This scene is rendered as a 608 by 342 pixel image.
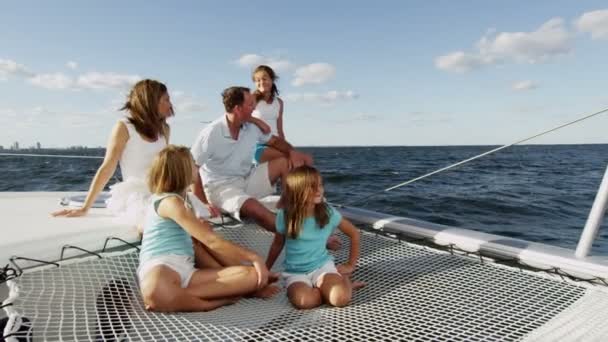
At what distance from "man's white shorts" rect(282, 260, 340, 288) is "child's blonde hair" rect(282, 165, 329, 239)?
213mm

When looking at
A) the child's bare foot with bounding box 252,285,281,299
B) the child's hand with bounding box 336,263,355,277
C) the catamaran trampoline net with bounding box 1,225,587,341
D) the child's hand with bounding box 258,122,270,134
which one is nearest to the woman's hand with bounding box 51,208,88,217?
the catamaran trampoline net with bounding box 1,225,587,341

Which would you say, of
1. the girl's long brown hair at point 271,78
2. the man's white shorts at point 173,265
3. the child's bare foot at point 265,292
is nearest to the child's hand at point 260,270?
the child's bare foot at point 265,292

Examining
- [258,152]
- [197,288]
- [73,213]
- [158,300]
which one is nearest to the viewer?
[158,300]

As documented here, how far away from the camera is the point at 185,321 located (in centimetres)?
193

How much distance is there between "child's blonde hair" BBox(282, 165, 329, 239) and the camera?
2.30 m

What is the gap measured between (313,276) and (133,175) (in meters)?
1.54

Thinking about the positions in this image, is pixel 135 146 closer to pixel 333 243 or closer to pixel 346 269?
pixel 333 243

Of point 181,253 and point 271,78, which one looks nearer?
point 181,253

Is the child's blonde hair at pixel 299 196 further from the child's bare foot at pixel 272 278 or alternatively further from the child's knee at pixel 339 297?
the child's knee at pixel 339 297

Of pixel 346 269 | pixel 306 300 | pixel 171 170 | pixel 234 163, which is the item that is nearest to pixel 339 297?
pixel 306 300

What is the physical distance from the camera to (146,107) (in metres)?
2.91

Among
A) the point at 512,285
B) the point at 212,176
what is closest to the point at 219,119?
the point at 212,176

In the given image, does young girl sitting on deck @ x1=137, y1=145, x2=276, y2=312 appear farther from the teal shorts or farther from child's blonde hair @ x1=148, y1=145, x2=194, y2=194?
the teal shorts

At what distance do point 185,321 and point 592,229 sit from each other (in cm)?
220
